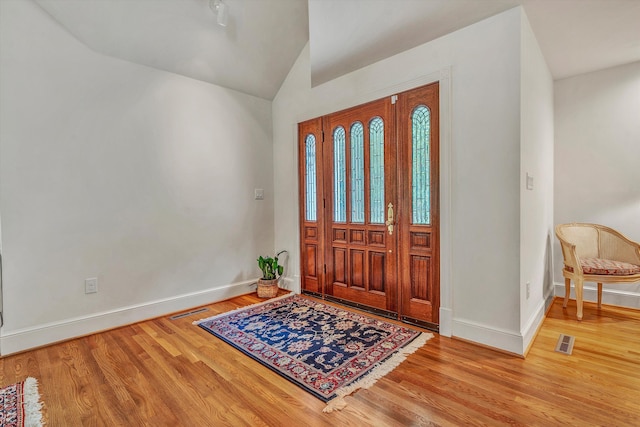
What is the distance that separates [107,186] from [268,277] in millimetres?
1961

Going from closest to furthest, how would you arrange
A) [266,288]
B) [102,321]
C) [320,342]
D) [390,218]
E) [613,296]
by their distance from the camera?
1. [320,342]
2. [102,321]
3. [390,218]
4. [613,296]
5. [266,288]

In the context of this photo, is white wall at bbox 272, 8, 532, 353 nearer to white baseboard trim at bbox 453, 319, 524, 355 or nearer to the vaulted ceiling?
white baseboard trim at bbox 453, 319, 524, 355

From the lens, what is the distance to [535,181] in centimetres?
276

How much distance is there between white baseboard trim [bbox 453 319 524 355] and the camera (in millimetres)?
2307

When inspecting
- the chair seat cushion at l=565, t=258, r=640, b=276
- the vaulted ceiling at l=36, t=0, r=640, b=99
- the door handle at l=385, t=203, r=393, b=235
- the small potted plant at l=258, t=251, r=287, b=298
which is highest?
the vaulted ceiling at l=36, t=0, r=640, b=99

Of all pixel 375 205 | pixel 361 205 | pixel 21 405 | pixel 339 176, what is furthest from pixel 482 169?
pixel 21 405

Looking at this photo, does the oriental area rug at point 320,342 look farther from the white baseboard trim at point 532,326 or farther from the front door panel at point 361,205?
the white baseboard trim at point 532,326

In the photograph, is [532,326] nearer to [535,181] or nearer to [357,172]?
[535,181]

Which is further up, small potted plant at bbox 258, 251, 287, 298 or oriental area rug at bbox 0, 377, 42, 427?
small potted plant at bbox 258, 251, 287, 298

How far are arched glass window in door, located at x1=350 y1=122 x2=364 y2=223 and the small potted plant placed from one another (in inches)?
47.4

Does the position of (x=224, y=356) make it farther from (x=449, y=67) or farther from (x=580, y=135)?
(x=580, y=135)

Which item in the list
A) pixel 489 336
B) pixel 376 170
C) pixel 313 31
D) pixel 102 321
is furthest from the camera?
pixel 313 31

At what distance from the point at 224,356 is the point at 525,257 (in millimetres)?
2464

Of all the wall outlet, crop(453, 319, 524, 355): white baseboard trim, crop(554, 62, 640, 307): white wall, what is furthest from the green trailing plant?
crop(554, 62, 640, 307): white wall
